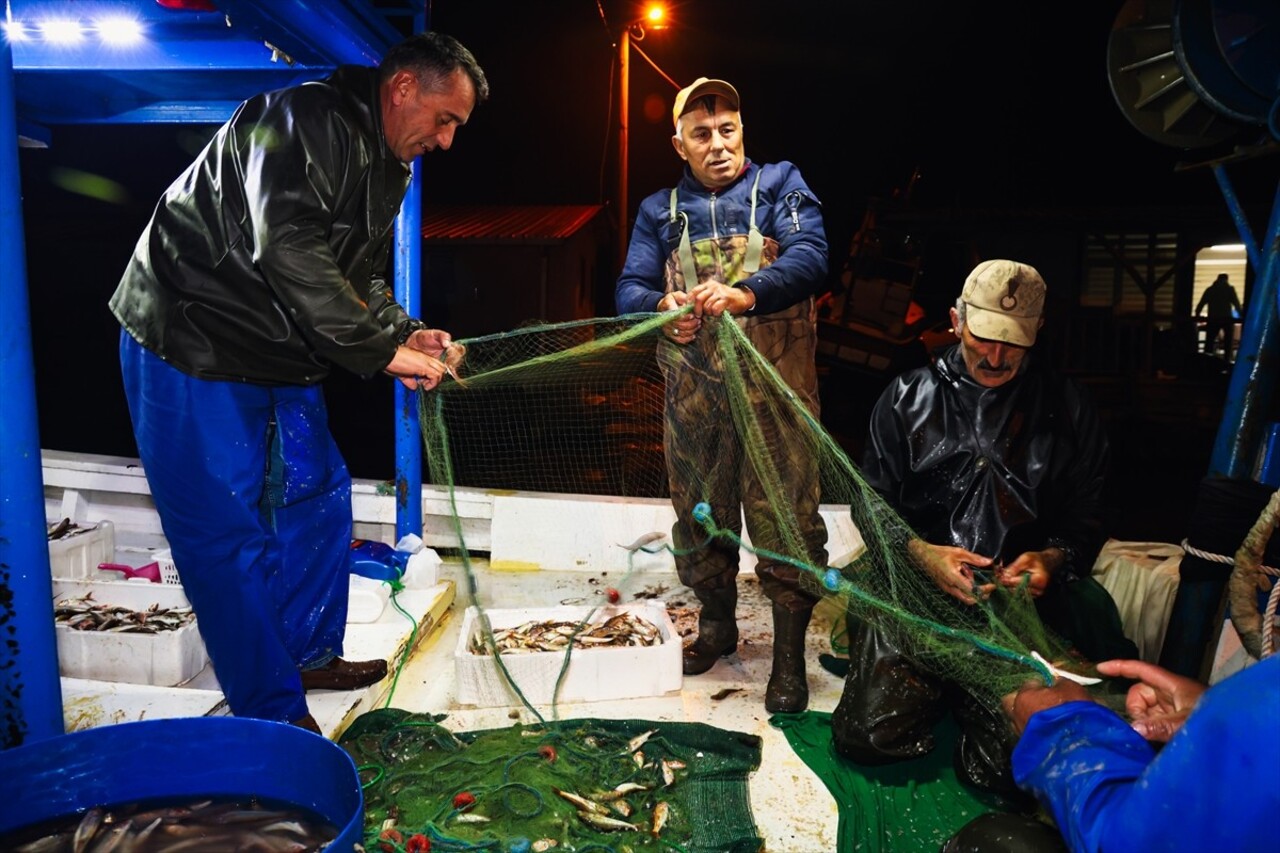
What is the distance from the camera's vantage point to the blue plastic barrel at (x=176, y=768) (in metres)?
2.15

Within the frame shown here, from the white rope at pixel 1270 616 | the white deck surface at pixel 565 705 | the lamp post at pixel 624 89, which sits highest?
the lamp post at pixel 624 89

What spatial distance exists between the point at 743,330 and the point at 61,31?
13.4 feet

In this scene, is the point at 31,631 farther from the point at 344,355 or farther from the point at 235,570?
the point at 344,355

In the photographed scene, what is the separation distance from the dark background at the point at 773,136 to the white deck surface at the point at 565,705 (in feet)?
43.4

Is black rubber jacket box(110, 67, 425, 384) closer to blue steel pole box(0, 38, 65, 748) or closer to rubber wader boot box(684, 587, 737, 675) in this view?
blue steel pole box(0, 38, 65, 748)

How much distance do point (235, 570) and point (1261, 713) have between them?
120 inches

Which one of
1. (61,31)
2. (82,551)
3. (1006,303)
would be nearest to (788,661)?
(1006,303)

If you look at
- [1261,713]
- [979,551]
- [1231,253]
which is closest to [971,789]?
[979,551]

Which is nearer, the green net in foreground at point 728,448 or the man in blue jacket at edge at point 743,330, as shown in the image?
the green net in foreground at point 728,448

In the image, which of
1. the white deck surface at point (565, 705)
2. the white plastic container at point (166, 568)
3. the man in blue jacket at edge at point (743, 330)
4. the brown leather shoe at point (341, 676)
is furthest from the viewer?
the white plastic container at point (166, 568)

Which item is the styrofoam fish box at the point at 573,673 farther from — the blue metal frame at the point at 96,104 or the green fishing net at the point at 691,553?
the blue metal frame at the point at 96,104

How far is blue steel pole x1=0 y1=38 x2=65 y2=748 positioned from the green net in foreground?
159 centimetres

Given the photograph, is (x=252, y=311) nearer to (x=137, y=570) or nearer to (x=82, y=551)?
(x=137, y=570)

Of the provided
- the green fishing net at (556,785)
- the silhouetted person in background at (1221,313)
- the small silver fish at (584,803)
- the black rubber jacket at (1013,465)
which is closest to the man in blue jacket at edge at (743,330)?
the black rubber jacket at (1013,465)
